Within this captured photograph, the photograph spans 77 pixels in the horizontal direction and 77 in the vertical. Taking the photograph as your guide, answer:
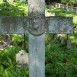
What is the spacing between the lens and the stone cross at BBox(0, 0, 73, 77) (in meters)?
5.48

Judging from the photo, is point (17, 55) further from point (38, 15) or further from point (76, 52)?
point (38, 15)

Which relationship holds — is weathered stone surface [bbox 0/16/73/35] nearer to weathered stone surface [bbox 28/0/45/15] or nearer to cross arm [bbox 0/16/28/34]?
cross arm [bbox 0/16/28/34]

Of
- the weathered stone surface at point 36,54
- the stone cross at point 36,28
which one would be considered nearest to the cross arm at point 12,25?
the stone cross at point 36,28

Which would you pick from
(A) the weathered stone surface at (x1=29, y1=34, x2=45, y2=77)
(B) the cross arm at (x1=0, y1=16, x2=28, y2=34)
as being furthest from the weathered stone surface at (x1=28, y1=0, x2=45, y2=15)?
(A) the weathered stone surface at (x1=29, y1=34, x2=45, y2=77)

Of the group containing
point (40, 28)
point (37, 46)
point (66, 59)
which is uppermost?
point (40, 28)

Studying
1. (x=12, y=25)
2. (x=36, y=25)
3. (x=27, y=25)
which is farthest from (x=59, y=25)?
(x=12, y=25)

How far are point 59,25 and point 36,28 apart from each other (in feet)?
1.84

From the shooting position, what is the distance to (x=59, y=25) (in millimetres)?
5742

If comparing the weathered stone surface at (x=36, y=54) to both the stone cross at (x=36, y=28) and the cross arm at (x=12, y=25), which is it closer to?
the stone cross at (x=36, y=28)

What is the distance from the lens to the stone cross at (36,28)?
5477mm

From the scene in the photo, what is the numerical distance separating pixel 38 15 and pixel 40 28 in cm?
25

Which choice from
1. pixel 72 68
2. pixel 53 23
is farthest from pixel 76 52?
pixel 53 23

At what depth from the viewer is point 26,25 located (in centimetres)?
565

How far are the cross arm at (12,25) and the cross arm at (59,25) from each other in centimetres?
50
